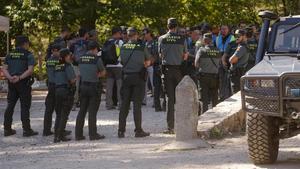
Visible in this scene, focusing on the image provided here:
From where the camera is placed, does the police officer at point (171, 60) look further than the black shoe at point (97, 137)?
Yes

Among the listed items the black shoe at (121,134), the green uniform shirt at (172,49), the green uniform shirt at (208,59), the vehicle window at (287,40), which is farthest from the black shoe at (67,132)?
the vehicle window at (287,40)

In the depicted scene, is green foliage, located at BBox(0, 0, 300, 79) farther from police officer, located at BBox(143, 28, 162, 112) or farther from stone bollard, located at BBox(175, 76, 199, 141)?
stone bollard, located at BBox(175, 76, 199, 141)

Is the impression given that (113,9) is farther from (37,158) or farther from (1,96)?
(37,158)

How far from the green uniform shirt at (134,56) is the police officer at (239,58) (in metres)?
2.70

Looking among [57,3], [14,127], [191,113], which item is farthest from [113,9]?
[191,113]

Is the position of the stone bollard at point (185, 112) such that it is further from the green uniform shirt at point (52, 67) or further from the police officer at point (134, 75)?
the green uniform shirt at point (52, 67)

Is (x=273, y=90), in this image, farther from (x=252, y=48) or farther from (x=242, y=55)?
(x=252, y=48)

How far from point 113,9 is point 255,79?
20114 mm

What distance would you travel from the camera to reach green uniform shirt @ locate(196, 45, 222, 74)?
43.6 ft

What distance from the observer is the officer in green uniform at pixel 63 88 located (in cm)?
1185

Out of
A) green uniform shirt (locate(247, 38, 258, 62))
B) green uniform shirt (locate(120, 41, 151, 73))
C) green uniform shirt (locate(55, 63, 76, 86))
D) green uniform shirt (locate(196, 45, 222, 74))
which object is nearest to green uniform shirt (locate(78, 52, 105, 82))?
green uniform shirt (locate(55, 63, 76, 86))

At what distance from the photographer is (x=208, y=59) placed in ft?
43.7

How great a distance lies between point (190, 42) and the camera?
15.5 meters

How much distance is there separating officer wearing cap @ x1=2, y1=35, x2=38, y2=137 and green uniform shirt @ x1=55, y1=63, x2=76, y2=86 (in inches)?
31.2
